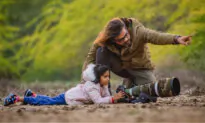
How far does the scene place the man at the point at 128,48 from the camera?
7.04 m

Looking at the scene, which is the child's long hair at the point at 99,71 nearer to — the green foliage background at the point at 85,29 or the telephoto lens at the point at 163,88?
the telephoto lens at the point at 163,88

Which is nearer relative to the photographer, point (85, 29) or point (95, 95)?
point (95, 95)

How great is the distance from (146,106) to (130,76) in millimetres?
1753

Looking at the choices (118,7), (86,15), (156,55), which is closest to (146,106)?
(156,55)

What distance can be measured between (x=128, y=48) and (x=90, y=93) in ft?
2.50

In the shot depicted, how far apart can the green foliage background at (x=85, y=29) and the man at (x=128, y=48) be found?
3.62 metres

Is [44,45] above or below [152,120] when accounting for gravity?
above

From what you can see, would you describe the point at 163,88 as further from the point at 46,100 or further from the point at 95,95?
the point at 46,100

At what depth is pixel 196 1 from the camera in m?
12.9

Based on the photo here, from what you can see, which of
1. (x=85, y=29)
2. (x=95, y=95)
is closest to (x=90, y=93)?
(x=95, y=95)

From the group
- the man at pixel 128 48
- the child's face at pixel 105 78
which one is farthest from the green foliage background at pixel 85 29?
the child's face at pixel 105 78

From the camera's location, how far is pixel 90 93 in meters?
7.11

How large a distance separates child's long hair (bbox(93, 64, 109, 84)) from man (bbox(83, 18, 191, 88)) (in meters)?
0.36

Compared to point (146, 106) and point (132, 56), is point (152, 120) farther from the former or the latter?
point (132, 56)
